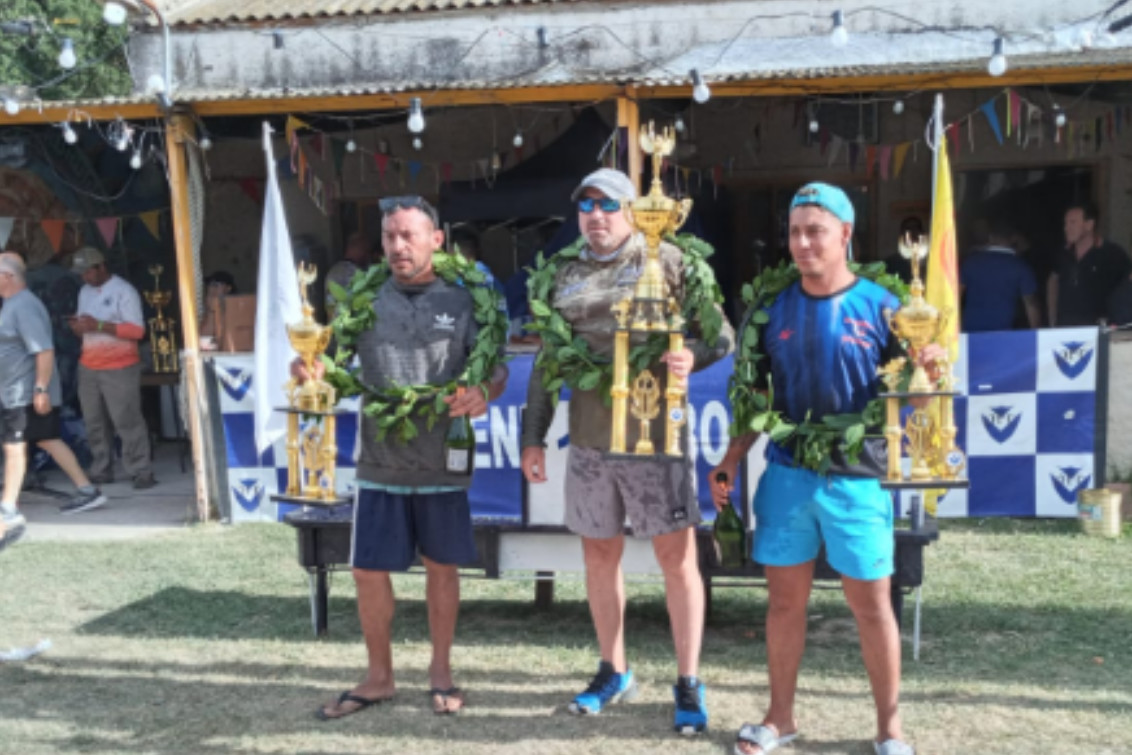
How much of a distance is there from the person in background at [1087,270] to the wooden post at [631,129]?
128 inches

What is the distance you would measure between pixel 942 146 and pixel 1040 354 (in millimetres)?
1548

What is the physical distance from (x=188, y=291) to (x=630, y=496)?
17.5 ft

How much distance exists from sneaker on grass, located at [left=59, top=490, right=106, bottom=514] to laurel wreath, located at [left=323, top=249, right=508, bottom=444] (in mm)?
5269

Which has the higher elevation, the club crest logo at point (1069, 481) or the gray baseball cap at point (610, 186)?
the gray baseball cap at point (610, 186)

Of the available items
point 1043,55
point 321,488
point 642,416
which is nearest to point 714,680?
point 642,416

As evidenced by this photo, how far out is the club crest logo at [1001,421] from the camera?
24.8ft

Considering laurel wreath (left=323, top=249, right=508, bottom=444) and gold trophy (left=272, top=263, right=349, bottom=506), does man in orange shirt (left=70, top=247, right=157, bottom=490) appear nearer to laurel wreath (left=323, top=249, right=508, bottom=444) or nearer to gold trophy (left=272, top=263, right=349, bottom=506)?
laurel wreath (left=323, top=249, right=508, bottom=444)

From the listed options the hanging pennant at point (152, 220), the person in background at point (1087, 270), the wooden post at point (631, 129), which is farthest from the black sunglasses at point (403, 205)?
the hanging pennant at point (152, 220)

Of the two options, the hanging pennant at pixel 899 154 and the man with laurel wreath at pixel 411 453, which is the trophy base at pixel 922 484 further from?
the hanging pennant at pixel 899 154

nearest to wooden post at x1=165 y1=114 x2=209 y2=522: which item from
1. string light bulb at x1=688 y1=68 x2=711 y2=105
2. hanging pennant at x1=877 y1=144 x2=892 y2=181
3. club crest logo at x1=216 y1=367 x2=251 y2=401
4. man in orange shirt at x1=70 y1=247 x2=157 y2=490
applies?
club crest logo at x1=216 y1=367 x2=251 y2=401

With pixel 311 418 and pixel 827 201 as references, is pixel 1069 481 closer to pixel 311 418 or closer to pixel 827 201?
pixel 827 201

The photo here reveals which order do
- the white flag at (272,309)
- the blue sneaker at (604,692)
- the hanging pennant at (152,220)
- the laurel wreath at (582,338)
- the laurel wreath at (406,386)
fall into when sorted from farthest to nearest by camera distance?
the hanging pennant at (152,220), the white flag at (272,309), the blue sneaker at (604,692), the laurel wreath at (406,386), the laurel wreath at (582,338)

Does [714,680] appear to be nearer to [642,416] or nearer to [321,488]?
[642,416]

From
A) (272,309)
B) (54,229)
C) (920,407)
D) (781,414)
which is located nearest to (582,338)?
(781,414)
